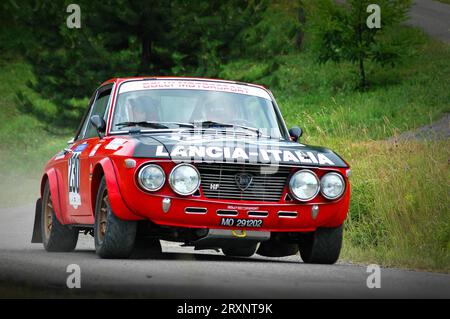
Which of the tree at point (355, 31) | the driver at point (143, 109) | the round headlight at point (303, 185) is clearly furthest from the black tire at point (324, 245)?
the tree at point (355, 31)

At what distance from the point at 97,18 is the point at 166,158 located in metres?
23.6

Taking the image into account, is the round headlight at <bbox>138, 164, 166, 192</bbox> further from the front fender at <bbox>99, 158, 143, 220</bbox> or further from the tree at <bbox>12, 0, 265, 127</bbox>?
the tree at <bbox>12, 0, 265, 127</bbox>

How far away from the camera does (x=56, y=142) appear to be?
41.0 metres

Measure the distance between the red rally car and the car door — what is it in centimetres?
2

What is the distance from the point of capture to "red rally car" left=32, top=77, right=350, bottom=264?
30.5 feet

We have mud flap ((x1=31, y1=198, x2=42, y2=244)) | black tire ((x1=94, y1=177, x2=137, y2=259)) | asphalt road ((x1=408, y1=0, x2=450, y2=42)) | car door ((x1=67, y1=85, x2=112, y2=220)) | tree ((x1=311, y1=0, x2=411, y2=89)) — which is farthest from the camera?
asphalt road ((x1=408, y1=0, x2=450, y2=42))

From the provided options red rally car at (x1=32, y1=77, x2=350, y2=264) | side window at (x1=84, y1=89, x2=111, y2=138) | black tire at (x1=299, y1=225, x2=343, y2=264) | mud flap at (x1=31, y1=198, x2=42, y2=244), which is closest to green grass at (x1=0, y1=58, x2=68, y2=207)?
mud flap at (x1=31, y1=198, x2=42, y2=244)

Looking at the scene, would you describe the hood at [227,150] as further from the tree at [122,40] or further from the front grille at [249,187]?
the tree at [122,40]

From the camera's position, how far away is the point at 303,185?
9.55 metres

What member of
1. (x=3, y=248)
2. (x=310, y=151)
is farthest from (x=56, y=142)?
(x=310, y=151)

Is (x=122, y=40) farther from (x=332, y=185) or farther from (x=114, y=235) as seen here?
(x=114, y=235)

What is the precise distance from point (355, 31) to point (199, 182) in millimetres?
36165

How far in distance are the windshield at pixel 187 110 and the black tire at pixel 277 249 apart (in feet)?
3.33

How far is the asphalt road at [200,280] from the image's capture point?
756 cm
